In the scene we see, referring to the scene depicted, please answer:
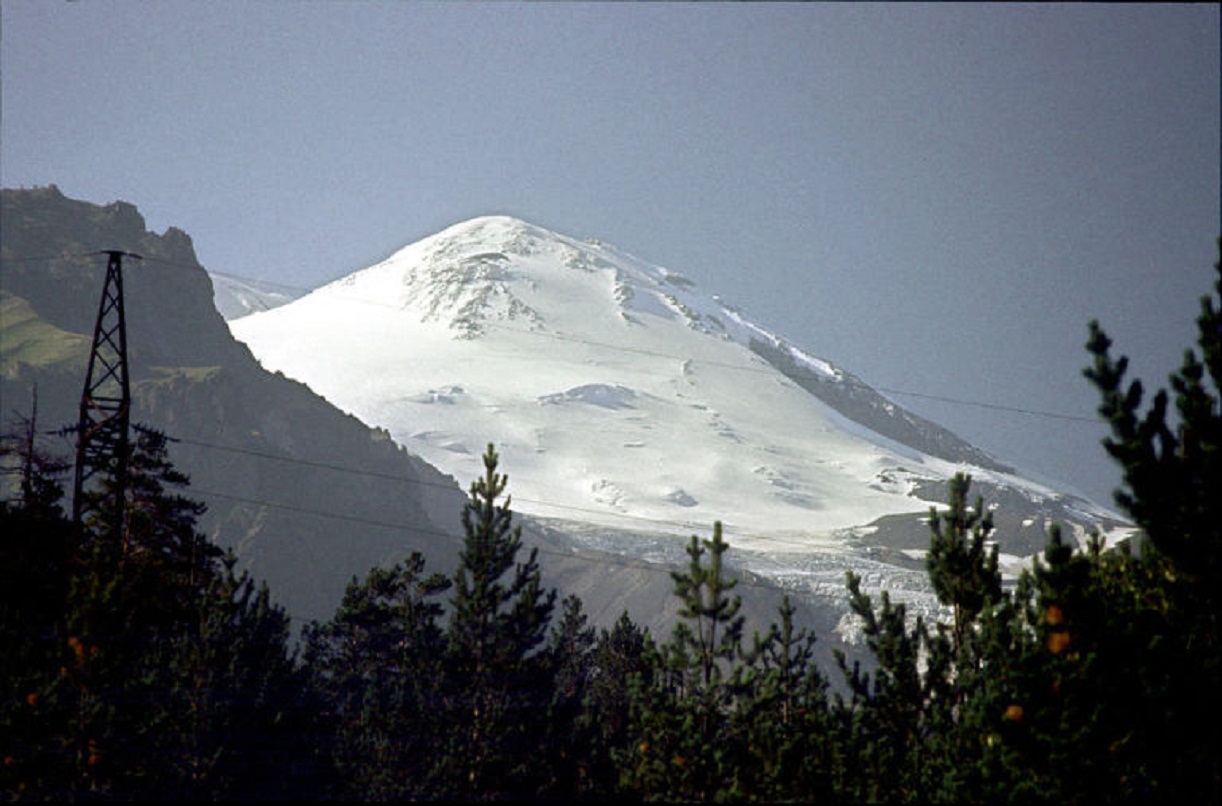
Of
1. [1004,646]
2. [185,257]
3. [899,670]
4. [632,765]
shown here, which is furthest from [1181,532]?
[185,257]

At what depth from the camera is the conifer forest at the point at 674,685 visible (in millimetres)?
19500

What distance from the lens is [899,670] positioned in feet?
78.4

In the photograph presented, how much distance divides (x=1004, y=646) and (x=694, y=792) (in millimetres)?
8004

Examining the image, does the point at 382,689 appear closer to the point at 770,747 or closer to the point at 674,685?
the point at 674,685

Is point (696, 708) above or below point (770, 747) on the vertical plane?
above

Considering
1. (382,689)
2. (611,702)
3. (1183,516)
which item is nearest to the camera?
(1183,516)

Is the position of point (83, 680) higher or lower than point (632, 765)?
higher

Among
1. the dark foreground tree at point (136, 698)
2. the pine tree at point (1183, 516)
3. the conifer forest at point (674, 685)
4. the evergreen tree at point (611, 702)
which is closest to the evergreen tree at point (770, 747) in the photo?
the conifer forest at point (674, 685)

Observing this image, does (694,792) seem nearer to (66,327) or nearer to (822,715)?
(822,715)

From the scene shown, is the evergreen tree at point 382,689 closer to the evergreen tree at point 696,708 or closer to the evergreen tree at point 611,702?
the evergreen tree at point 611,702

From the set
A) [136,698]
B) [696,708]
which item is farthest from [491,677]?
[696,708]

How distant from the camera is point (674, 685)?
101ft

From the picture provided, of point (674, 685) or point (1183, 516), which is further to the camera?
point (674, 685)

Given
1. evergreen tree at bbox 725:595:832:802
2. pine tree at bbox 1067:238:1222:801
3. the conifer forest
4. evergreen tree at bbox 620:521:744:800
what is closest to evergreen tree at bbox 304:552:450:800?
the conifer forest
